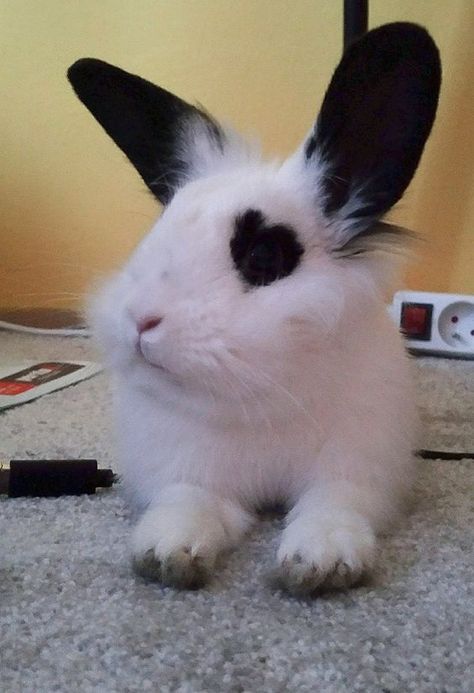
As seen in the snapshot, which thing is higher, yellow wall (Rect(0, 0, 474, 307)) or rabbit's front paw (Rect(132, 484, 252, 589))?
yellow wall (Rect(0, 0, 474, 307))

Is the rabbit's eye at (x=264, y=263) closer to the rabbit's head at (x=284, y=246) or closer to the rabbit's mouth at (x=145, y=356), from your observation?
the rabbit's head at (x=284, y=246)

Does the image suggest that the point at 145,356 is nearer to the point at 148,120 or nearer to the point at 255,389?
the point at 255,389

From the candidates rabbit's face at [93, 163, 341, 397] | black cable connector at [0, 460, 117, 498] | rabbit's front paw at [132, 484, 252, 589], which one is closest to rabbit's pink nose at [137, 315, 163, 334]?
rabbit's face at [93, 163, 341, 397]

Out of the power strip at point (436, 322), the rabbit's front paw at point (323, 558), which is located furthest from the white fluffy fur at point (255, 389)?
the power strip at point (436, 322)

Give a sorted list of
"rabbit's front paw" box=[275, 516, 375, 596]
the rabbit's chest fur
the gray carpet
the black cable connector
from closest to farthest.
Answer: the gray carpet, "rabbit's front paw" box=[275, 516, 375, 596], the rabbit's chest fur, the black cable connector

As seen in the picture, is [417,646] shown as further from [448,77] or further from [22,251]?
[22,251]

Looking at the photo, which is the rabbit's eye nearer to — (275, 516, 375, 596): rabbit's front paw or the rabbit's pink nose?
the rabbit's pink nose

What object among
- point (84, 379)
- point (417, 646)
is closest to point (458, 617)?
point (417, 646)
